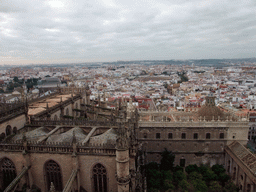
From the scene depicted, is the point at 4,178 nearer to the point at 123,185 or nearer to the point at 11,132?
the point at 11,132

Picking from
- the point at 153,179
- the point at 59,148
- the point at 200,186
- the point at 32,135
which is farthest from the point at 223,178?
the point at 32,135

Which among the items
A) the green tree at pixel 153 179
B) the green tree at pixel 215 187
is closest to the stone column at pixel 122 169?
the green tree at pixel 153 179

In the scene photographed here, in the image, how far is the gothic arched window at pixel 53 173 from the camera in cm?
1498

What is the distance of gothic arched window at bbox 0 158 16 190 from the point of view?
15.3 meters

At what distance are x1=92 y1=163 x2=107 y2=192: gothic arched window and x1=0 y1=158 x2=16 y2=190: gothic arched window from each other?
6203 mm

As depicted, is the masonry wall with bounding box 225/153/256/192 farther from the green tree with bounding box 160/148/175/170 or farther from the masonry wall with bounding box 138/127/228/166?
the green tree with bounding box 160/148/175/170

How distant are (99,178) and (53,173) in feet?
11.5

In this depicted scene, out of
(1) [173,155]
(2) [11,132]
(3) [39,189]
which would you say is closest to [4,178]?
(3) [39,189]

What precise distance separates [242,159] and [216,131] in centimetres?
631

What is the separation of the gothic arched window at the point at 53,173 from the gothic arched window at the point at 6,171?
2566 millimetres

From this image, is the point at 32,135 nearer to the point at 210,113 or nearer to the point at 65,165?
the point at 65,165

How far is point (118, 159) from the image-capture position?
518 inches

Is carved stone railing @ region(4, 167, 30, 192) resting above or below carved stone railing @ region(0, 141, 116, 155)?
below

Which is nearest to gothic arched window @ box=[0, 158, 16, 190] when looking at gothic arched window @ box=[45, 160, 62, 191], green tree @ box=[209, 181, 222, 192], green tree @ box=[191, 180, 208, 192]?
gothic arched window @ box=[45, 160, 62, 191]
